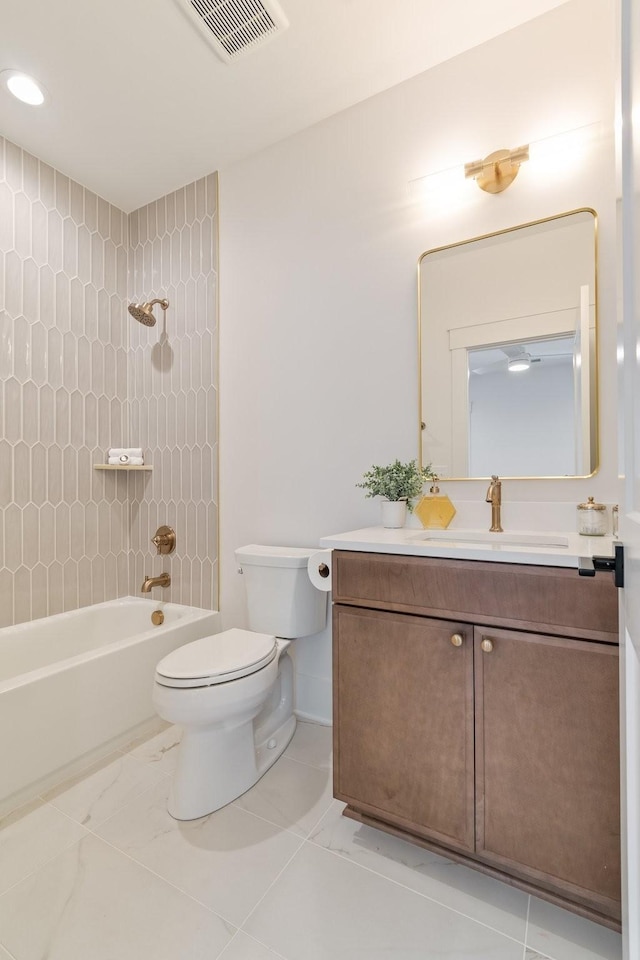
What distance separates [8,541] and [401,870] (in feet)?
6.62

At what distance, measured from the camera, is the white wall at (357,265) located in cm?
148

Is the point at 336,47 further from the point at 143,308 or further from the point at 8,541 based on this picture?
the point at 8,541

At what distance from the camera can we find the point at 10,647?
1932mm

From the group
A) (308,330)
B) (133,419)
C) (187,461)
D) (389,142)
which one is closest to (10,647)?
(187,461)

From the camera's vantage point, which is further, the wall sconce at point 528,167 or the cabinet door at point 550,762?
the wall sconce at point 528,167

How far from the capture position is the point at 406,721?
3.96 ft

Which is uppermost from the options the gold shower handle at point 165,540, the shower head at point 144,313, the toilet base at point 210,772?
the shower head at point 144,313

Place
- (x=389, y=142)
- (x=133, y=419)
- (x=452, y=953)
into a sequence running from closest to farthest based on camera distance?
(x=452, y=953) → (x=389, y=142) → (x=133, y=419)

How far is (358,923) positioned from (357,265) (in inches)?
84.3

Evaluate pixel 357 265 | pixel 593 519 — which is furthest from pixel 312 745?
pixel 357 265

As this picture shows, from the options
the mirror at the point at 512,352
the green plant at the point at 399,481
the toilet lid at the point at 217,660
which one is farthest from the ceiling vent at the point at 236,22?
the toilet lid at the point at 217,660

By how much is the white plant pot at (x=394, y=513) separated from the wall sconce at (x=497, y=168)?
116 centimetres

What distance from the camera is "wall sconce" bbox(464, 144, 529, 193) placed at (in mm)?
1511

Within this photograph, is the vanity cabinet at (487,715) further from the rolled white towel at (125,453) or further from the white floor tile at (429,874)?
the rolled white towel at (125,453)
